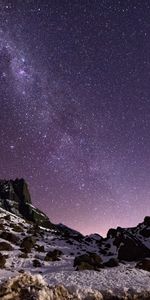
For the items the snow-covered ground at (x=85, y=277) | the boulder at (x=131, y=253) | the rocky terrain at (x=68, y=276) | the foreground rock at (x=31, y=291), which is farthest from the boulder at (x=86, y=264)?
the boulder at (x=131, y=253)

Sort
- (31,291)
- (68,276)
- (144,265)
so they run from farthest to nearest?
(144,265), (68,276), (31,291)

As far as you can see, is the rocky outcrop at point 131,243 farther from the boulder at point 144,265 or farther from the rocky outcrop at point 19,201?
the rocky outcrop at point 19,201

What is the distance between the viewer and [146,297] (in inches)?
1042

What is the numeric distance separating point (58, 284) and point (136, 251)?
1368 inches

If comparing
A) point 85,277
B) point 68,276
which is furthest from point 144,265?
point 68,276

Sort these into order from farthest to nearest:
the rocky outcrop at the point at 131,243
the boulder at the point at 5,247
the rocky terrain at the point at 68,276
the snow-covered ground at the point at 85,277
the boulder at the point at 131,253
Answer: the rocky outcrop at the point at 131,243, the boulder at the point at 131,253, the boulder at the point at 5,247, the snow-covered ground at the point at 85,277, the rocky terrain at the point at 68,276

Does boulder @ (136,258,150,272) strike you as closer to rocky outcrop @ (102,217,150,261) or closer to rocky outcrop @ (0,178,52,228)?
rocky outcrop @ (102,217,150,261)

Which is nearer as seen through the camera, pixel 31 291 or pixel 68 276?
pixel 31 291

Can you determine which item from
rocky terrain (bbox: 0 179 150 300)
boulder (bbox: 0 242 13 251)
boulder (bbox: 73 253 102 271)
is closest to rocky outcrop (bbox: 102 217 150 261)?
rocky terrain (bbox: 0 179 150 300)

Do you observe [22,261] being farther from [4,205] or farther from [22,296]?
[4,205]

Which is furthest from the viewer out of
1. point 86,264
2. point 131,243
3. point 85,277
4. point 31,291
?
point 131,243

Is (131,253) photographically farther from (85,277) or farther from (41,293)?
(41,293)

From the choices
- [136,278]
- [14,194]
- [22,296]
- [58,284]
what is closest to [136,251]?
[136,278]

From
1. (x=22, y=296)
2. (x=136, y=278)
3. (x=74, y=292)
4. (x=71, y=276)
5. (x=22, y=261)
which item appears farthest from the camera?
(x=22, y=261)
